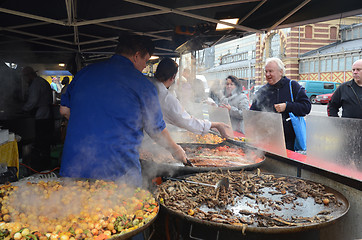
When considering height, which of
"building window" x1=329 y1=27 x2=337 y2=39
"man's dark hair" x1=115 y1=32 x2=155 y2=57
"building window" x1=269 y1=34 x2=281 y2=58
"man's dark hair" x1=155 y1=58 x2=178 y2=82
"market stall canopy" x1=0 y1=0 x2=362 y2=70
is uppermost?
"building window" x1=329 y1=27 x2=337 y2=39

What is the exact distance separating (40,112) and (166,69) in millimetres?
4791

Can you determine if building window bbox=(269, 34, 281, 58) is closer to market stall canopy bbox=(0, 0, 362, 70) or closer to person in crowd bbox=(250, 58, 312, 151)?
market stall canopy bbox=(0, 0, 362, 70)

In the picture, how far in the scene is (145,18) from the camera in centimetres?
501

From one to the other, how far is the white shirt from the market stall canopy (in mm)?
1283

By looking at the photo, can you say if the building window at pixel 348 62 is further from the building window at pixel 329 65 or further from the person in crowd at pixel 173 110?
the person in crowd at pixel 173 110

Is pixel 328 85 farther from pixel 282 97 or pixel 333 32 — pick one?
pixel 282 97

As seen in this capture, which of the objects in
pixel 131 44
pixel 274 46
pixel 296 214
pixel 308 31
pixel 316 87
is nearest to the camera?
pixel 296 214

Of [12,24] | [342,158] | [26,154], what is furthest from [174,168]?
[26,154]

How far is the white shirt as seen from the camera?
3.41 m

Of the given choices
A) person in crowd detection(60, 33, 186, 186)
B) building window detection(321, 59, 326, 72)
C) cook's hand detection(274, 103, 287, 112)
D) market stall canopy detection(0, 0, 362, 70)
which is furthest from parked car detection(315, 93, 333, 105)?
person in crowd detection(60, 33, 186, 186)

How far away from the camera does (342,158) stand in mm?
2549

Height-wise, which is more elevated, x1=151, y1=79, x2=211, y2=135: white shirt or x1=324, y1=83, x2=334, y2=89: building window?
x1=324, y1=83, x2=334, y2=89: building window

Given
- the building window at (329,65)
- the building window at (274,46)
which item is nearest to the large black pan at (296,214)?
the building window at (329,65)

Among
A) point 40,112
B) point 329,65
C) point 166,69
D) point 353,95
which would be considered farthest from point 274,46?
point 166,69
